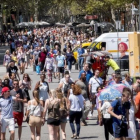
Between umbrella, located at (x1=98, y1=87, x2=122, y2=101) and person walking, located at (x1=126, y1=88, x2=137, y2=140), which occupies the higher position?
umbrella, located at (x1=98, y1=87, x2=122, y2=101)

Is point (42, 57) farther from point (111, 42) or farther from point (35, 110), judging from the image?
point (35, 110)

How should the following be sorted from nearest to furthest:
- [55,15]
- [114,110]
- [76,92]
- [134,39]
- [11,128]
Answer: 1. [114,110]
2. [11,128]
3. [76,92]
4. [134,39]
5. [55,15]

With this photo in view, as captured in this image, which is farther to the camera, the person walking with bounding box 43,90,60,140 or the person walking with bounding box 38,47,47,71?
the person walking with bounding box 38,47,47,71

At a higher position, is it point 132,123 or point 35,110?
point 35,110

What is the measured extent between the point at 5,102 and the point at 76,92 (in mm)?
2267

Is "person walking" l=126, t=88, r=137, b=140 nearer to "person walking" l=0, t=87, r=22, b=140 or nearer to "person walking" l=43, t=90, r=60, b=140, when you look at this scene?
"person walking" l=43, t=90, r=60, b=140

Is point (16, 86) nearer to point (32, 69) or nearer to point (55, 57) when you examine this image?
point (55, 57)

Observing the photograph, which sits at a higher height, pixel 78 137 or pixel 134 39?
pixel 134 39

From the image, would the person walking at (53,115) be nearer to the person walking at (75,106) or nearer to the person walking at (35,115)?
the person walking at (35,115)

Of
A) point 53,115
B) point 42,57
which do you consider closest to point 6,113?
point 53,115

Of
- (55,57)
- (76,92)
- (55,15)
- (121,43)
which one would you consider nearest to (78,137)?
(76,92)

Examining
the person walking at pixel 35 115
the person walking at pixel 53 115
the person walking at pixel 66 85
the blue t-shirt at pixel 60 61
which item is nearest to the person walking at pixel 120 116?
the person walking at pixel 53 115

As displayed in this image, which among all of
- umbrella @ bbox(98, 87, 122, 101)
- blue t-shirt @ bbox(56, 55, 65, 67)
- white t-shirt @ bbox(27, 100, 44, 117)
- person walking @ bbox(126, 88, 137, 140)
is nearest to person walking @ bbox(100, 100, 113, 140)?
umbrella @ bbox(98, 87, 122, 101)

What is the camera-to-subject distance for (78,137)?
1530 centimetres
